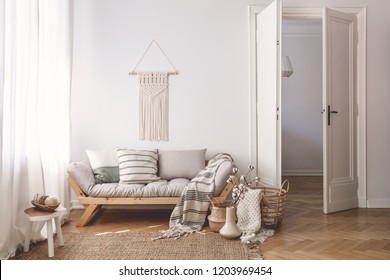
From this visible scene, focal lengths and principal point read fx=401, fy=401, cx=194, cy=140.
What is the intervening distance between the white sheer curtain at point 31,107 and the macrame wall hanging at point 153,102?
83cm

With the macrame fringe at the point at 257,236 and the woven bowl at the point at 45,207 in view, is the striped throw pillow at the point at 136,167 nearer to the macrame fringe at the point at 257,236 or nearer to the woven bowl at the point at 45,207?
the woven bowl at the point at 45,207

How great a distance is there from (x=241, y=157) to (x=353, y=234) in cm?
157

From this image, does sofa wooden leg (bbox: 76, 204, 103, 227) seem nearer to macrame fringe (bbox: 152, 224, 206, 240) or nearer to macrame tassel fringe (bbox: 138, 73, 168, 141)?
macrame fringe (bbox: 152, 224, 206, 240)

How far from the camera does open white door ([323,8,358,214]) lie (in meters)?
4.29

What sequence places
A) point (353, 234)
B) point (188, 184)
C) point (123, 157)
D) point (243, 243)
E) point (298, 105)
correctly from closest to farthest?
point (243, 243) < point (353, 234) < point (188, 184) < point (123, 157) < point (298, 105)

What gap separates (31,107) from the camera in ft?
10.6

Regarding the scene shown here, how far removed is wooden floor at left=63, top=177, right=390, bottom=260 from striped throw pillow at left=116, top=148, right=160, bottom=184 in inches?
16.7

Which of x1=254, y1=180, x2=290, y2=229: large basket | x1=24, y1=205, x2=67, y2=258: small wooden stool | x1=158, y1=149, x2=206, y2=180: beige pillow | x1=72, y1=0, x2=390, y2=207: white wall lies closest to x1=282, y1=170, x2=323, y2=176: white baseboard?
x1=72, y1=0, x2=390, y2=207: white wall

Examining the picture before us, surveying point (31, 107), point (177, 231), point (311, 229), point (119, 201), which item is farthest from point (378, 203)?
point (31, 107)
